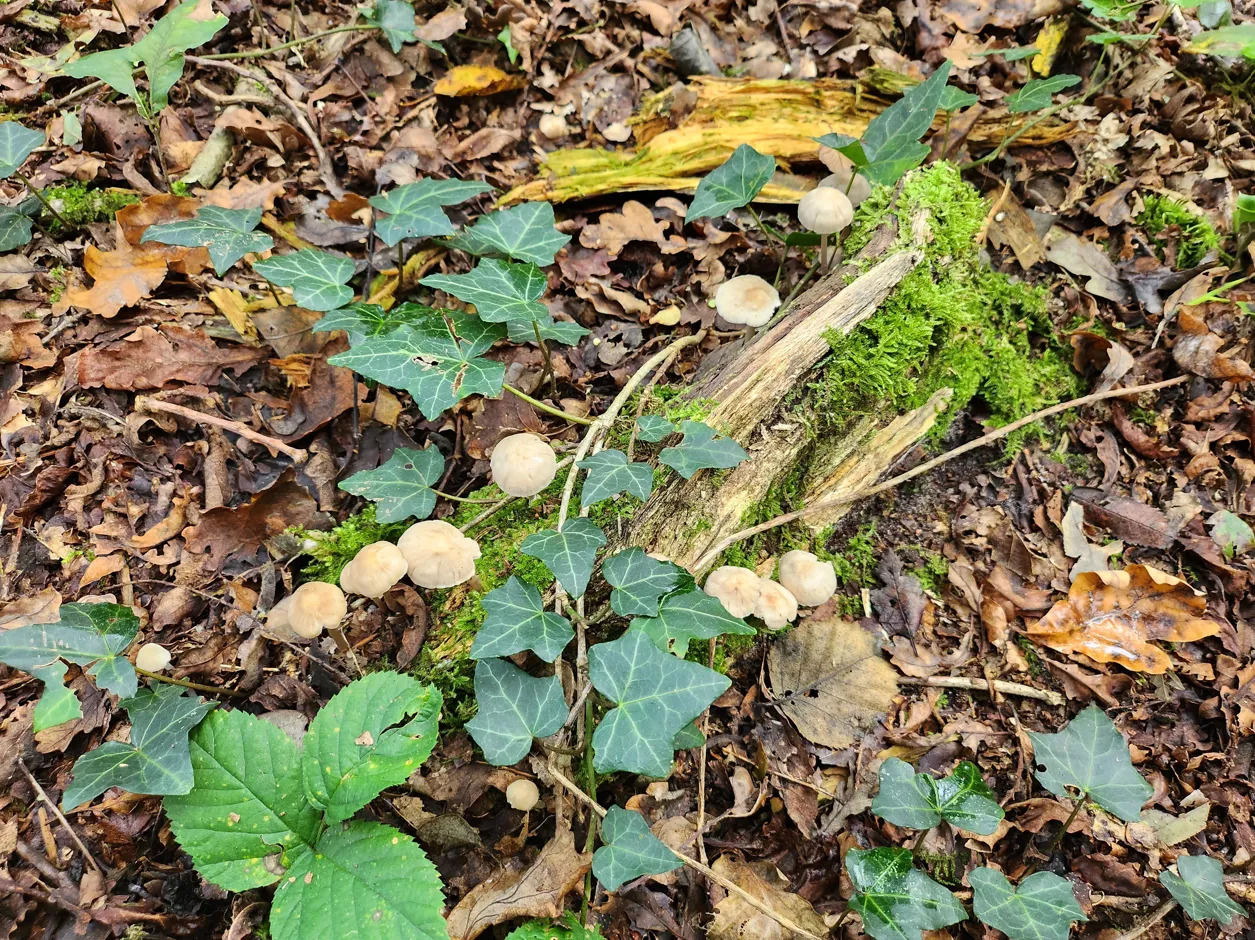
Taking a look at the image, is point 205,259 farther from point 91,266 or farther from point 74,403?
point 74,403

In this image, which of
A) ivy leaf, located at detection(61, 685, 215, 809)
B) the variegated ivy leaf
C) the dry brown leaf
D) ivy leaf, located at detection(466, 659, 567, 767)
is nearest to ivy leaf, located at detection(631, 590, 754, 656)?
ivy leaf, located at detection(466, 659, 567, 767)

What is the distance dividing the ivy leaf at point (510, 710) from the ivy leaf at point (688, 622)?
41 centimetres

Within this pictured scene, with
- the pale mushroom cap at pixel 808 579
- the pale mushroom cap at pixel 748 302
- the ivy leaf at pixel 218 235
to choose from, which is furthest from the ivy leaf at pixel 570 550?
the ivy leaf at pixel 218 235

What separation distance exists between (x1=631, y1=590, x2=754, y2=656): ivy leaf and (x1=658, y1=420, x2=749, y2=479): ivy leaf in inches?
20.4

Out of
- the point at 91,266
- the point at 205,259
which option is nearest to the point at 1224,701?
the point at 205,259

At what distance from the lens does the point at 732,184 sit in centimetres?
355

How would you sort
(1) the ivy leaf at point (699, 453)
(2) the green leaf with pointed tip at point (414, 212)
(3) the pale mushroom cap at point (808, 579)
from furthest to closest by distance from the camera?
(2) the green leaf with pointed tip at point (414, 212) < (3) the pale mushroom cap at point (808, 579) < (1) the ivy leaf at point (699, 453)

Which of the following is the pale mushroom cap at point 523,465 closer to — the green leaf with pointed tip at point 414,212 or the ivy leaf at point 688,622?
the ivy leaf at point 688,622

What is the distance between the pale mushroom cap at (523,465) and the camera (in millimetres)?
2902

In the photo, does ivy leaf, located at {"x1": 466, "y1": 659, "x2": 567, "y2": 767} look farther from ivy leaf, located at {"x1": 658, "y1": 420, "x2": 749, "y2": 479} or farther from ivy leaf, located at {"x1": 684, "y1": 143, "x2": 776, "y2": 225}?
ivy leaf, located at {"x1": 684, "y1": 143, "x2": 776, "y2": 225}

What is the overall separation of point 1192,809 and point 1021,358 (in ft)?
7.79

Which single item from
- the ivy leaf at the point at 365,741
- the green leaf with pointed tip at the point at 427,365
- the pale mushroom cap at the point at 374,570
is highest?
the green leaf with pointed tip at the point at 427,365

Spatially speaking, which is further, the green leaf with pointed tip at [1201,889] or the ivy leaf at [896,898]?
the green leaf with pointed tip at [1201,889]

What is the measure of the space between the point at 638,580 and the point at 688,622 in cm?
25
